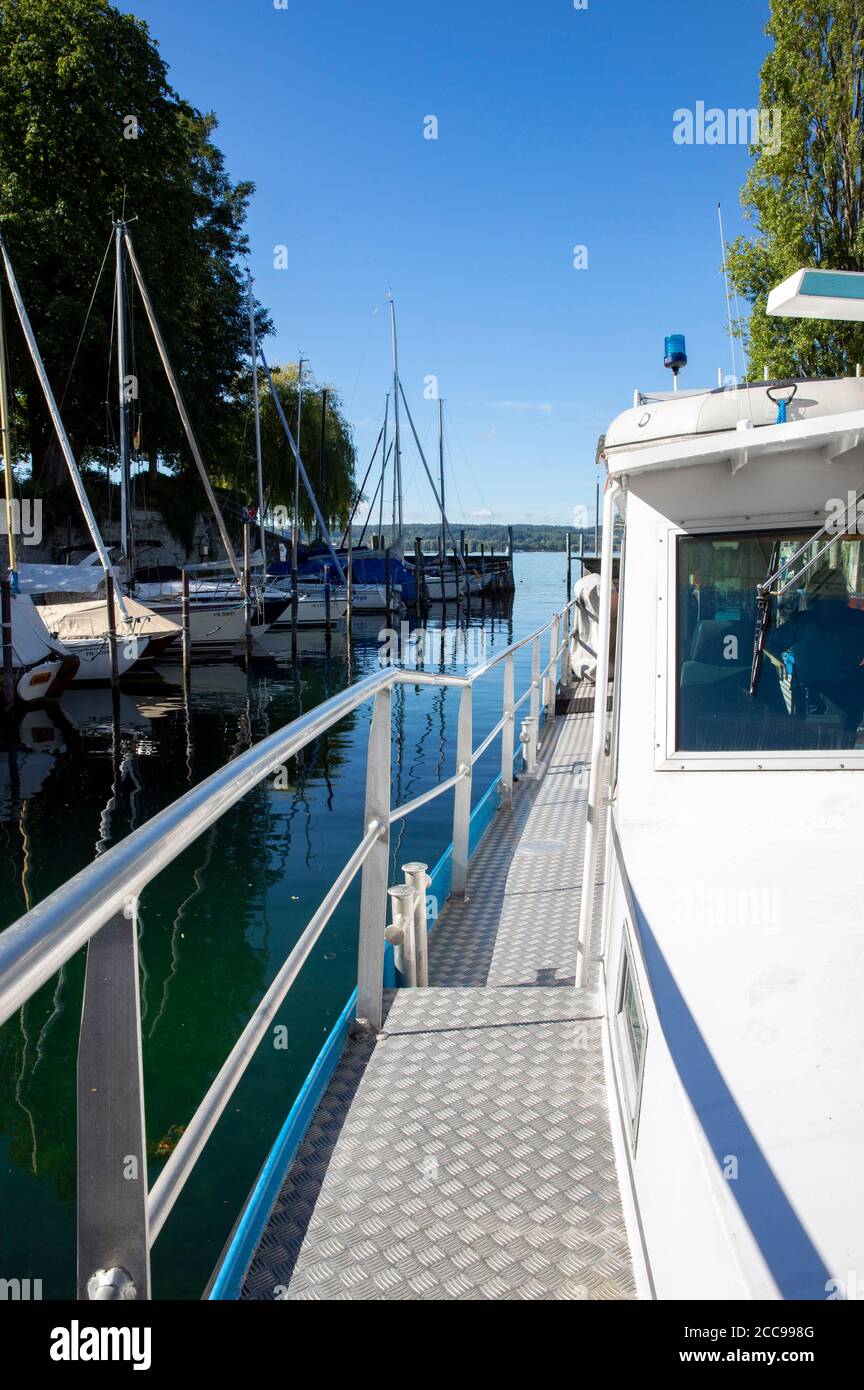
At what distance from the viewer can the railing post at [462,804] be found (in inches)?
205

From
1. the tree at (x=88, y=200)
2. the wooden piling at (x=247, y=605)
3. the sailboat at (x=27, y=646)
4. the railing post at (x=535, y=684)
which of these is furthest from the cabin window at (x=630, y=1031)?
the tree at (x=88, y=200)

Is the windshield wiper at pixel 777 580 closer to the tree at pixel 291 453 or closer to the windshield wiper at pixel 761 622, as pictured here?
the windshield wiper at pixel 761 622

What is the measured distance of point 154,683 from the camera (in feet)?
80.1

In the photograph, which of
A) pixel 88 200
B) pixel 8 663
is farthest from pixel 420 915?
pixel 88 200

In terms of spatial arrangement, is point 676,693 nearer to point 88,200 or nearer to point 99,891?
point 99,891

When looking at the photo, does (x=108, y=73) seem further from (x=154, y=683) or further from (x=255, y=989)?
(x=255, y=989)

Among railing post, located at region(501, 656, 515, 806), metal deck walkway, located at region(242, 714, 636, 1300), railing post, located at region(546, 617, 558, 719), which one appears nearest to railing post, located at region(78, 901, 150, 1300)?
metal deck walkway, located at region(242, 714, 636, 1300)

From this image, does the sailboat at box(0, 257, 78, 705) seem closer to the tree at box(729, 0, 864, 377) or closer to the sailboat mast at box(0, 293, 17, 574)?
the sailboat mast at box(0, 293, 17, 574)

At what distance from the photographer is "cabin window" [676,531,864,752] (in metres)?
3.42

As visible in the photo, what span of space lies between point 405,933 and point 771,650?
1904 mm

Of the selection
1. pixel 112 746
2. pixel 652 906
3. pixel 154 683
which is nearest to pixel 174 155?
pixel 154 683

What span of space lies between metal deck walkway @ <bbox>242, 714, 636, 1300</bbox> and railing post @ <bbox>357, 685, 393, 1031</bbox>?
0.15m

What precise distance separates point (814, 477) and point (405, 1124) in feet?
8.90

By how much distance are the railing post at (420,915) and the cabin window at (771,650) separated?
1.27m
